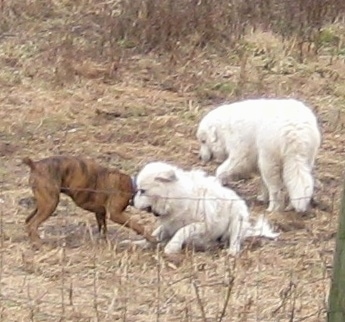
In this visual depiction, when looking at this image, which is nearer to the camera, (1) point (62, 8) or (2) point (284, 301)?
(2) point (284, 301)

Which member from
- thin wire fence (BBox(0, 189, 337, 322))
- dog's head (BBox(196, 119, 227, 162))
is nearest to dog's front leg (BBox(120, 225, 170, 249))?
thin wire fence (BBox(0, 189, 337, 322))

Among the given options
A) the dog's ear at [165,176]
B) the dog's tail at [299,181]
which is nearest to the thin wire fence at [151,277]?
the dog's tail at [299,181]

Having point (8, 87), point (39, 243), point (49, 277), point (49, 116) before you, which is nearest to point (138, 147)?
point (49, 116)

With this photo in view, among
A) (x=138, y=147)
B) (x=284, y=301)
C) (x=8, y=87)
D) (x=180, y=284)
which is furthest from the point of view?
(x=8, y=87)

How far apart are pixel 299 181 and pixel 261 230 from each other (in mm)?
850

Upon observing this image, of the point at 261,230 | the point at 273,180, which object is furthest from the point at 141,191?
the point at 273,180

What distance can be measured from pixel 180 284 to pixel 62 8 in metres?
9.32

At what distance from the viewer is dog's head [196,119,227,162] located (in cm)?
1025

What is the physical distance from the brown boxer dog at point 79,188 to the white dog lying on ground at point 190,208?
185 millimetres

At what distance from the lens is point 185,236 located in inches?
321

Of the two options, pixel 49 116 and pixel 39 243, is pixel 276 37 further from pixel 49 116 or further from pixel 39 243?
pixel 39 243

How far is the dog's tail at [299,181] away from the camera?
30.2 ft

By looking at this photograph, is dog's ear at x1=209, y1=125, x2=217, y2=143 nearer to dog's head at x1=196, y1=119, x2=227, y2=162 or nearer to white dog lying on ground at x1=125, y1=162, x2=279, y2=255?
dog's head at x1=196, y1=119, x2=227, y2=162

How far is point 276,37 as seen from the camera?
14633 millimetres
